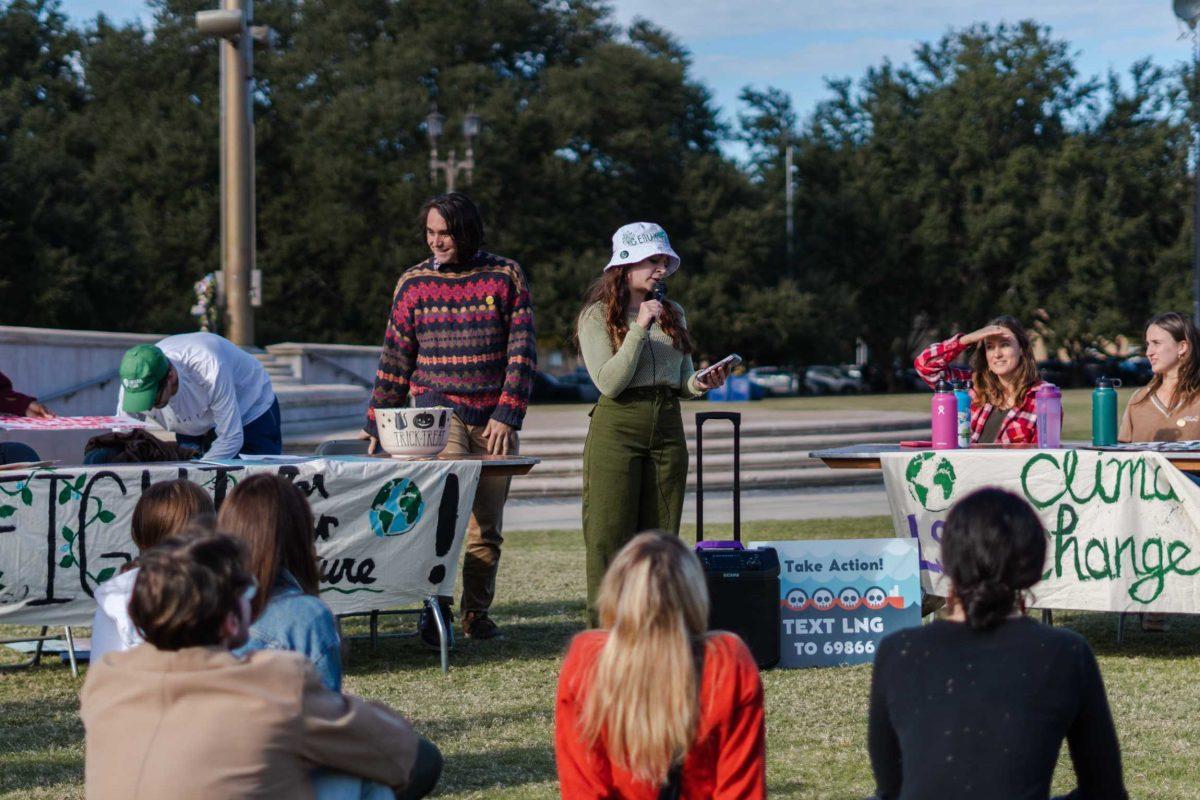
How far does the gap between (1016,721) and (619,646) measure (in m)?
0.72

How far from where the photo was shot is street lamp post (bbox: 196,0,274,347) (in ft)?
57.6

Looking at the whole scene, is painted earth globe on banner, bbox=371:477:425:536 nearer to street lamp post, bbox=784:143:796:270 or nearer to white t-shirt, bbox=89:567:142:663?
white t-shirt, bbox=89:567:142:663

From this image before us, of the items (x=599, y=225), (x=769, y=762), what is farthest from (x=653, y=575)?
(x=599, y=225)

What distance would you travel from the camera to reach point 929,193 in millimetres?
54188

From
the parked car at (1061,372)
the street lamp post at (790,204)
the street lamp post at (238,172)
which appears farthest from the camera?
the parked car at (1061,372)

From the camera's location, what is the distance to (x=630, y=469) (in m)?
5.87

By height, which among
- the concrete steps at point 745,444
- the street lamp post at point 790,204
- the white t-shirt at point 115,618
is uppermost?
the street lamp post at point 790,204

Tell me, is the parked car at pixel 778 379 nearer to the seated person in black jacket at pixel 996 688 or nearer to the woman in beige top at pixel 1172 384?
the woman in beige top at pixel 1172 384

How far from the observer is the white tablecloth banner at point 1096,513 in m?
6.06

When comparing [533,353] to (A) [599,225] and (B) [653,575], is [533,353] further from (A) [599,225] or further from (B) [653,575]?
(A) [599,225]

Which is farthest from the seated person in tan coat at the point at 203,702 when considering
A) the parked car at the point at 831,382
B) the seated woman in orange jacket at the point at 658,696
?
the parked car at the point at 831,382

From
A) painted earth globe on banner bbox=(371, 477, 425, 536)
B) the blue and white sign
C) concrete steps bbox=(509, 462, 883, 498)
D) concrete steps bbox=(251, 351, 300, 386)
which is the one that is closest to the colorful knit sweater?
painted earth globe on banner bbox=(371, 477, 425, 536)

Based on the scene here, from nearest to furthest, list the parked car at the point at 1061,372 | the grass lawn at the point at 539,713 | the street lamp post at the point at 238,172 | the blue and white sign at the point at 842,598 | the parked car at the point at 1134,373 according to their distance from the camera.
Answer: the grass lawn at the point at 539,713 < the blue and white sign at the point at 842,598 < the street lamp post at the point at 238,172 < the parked car at the point at 1134,373 < the parked car at the point at 1061,372

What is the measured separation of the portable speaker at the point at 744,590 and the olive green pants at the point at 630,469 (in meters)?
0.15
